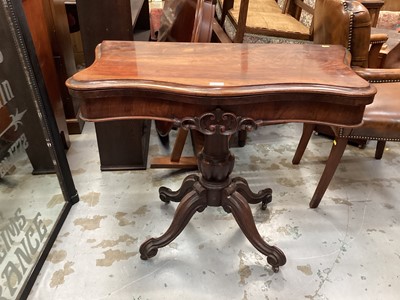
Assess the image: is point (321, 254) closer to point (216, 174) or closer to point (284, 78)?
point (216, 174)

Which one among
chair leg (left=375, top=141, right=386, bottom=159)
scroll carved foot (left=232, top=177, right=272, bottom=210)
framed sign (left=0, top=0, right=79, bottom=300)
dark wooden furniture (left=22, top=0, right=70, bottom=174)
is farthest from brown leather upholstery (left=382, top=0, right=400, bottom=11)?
framed sign (left=0, top=0, right=79, bottom=300)

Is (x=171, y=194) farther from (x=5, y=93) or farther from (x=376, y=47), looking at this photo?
(x=376, y=47)

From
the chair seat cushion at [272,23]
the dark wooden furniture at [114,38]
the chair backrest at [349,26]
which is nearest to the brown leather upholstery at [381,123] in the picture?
the chair backrest at [349,26]

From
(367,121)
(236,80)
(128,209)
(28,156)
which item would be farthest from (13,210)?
(367,121)

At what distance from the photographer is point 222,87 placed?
2.84 feet

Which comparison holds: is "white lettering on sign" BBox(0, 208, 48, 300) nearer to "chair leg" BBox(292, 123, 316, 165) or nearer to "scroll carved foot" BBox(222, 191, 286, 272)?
"scroll carved foot" BBox(222, 191, 286, 272)

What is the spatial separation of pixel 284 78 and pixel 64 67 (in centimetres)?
150

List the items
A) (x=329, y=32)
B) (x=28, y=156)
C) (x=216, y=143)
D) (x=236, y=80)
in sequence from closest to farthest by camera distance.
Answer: (x=236, y=80) < (x=216, y=143) < (x=28, y=156) < (x=329, y=32)

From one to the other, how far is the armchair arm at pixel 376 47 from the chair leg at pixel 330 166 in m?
0.73

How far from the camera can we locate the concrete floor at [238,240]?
1271mm

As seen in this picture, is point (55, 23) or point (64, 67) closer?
point (55, 23)

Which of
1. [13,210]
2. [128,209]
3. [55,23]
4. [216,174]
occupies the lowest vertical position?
[128,209]

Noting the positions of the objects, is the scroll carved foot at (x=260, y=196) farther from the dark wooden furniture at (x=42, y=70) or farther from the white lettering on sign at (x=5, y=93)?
the white lettering on sign at (x=5, y=93)

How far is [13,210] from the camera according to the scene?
1.24 metres
